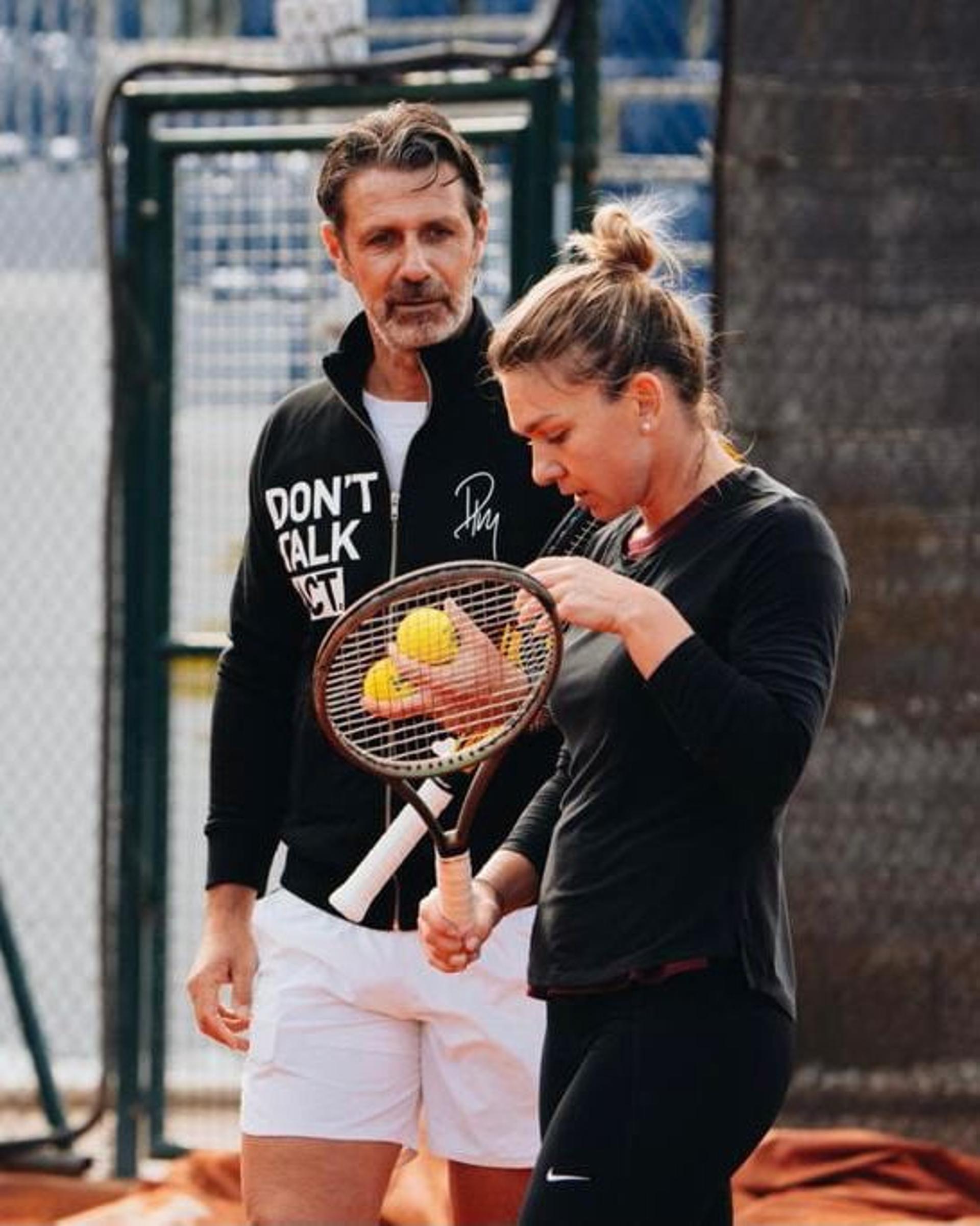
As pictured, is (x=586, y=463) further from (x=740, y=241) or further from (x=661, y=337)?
(x=740, y=241)

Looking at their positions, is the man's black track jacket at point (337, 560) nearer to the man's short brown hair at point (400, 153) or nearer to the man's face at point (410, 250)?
the man's face at point (410, 250)

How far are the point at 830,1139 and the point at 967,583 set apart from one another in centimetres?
114

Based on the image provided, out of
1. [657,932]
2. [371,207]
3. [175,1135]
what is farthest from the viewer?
[175,1135]

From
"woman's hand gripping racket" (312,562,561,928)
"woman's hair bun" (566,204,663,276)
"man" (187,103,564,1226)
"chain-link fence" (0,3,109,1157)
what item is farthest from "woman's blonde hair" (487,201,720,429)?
"chain-link fence" (0,3,109,1157)

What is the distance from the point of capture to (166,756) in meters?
5.73

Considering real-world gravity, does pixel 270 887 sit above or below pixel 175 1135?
above

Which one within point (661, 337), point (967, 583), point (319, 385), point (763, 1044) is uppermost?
point (661, 337)

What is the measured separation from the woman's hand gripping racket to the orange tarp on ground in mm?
2058

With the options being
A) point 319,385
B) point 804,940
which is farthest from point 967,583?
point 319,385

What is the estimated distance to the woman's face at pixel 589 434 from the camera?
2.81m

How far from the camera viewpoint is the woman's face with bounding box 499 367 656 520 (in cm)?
281

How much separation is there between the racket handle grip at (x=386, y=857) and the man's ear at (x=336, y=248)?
0.75 m

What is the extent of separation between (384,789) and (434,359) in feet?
1.90

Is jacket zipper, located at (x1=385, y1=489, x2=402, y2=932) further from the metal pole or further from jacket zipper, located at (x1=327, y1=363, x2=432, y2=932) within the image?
the metal pole
